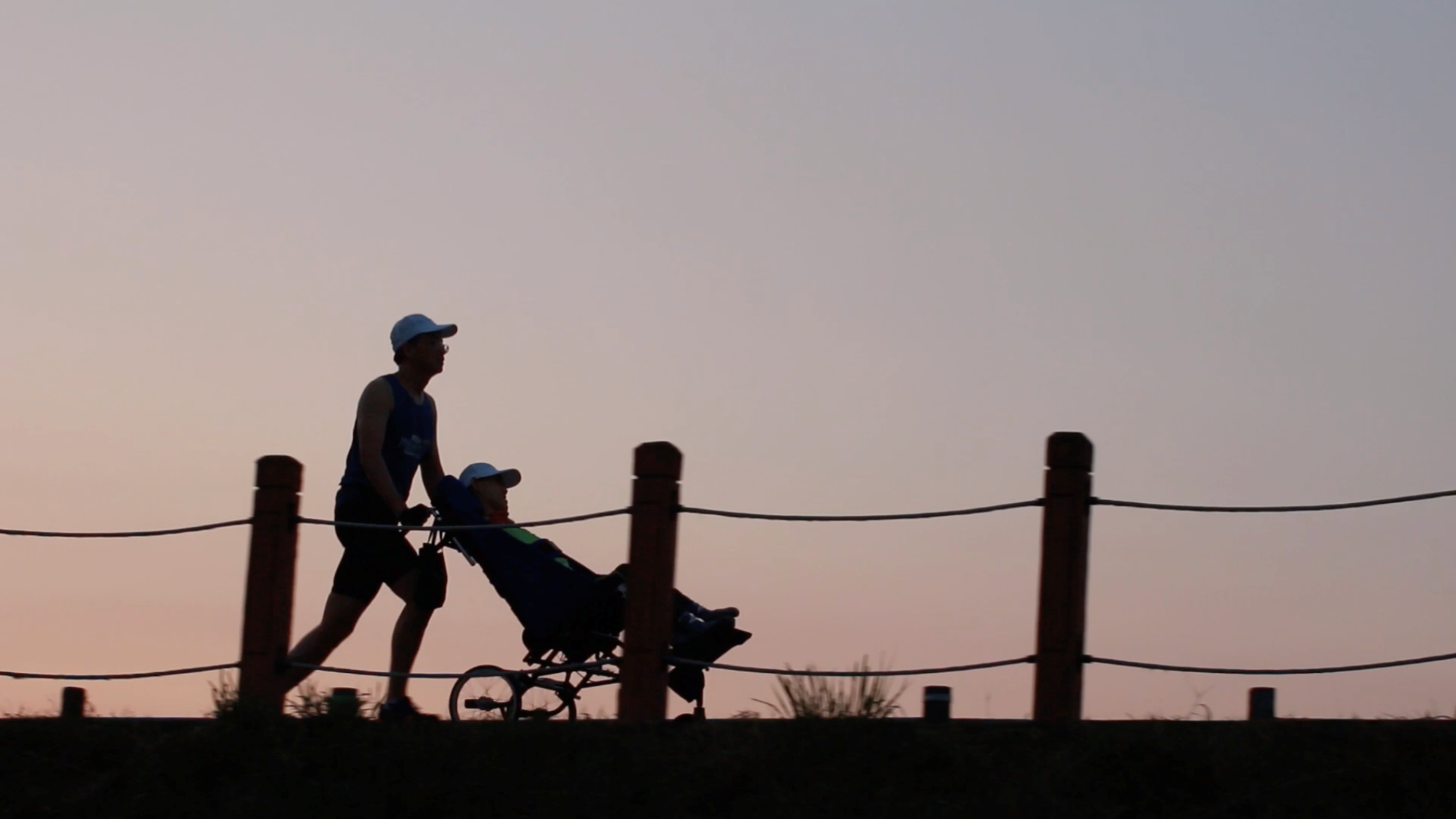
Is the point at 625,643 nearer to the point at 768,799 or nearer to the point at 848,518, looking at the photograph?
the point at 848,518

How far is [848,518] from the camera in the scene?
9430mm

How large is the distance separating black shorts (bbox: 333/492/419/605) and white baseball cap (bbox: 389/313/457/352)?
2.34ft

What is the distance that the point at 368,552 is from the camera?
10.2m

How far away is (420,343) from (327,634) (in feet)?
4.56

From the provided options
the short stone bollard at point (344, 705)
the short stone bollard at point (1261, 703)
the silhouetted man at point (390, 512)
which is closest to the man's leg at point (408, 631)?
the silhouetted man at point (390, 512)

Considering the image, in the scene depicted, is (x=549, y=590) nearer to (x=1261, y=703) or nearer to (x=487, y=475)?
(x=487, y=475)

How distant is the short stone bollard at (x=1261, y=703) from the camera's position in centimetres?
872

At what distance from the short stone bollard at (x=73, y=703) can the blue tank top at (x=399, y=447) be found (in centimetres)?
148

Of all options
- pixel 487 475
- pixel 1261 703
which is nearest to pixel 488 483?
pixel 487 475

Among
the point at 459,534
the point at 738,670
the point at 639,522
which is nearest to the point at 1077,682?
the point at 738,670

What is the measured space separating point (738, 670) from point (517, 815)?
62.8 inches

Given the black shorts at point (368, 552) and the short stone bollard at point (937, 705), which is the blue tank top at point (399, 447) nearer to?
the black shorts at point (368, 552)

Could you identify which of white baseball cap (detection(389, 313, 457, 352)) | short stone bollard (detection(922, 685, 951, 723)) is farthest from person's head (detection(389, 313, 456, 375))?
short stone bollard (detection(922, 685, 951, 723))

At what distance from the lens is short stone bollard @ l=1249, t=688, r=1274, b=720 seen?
8.72 m
